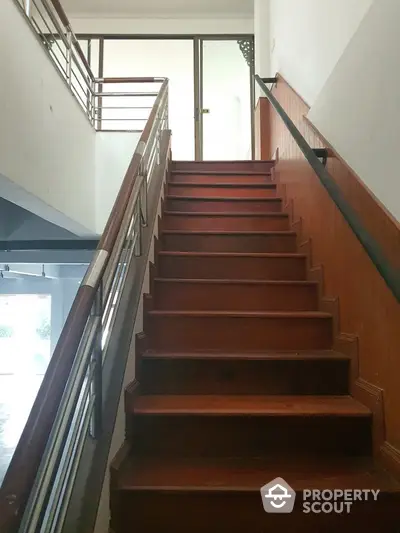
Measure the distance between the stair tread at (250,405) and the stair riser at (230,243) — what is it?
1259 millimetres

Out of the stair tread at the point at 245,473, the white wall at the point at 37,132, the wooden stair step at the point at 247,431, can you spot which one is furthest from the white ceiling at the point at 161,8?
the stair tread at the point at 245,473

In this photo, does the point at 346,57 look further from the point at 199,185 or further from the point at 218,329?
the point at 199,185

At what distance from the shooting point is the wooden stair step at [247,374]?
1973mm

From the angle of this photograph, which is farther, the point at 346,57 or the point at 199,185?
the point at 199,185

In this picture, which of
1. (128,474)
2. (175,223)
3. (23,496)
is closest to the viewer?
(23,496)

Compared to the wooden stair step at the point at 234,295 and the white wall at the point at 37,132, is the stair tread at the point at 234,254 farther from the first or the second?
the white wall at the point at 37,132

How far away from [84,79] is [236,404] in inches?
143

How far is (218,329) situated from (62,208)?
1787mm

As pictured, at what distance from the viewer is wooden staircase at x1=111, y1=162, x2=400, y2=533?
1.45m

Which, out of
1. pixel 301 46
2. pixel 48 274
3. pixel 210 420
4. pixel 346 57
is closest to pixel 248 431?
pixel 210 420

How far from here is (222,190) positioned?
380 cm

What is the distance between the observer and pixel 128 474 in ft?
4.99

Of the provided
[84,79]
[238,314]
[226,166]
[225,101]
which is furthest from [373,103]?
[225,101]

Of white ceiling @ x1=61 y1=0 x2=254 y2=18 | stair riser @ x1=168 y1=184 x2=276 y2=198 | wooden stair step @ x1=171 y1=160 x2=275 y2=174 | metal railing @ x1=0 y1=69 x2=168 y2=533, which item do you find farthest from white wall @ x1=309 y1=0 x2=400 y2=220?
white ceiling @ x1=61 y1=0 x2=254 y2=18
